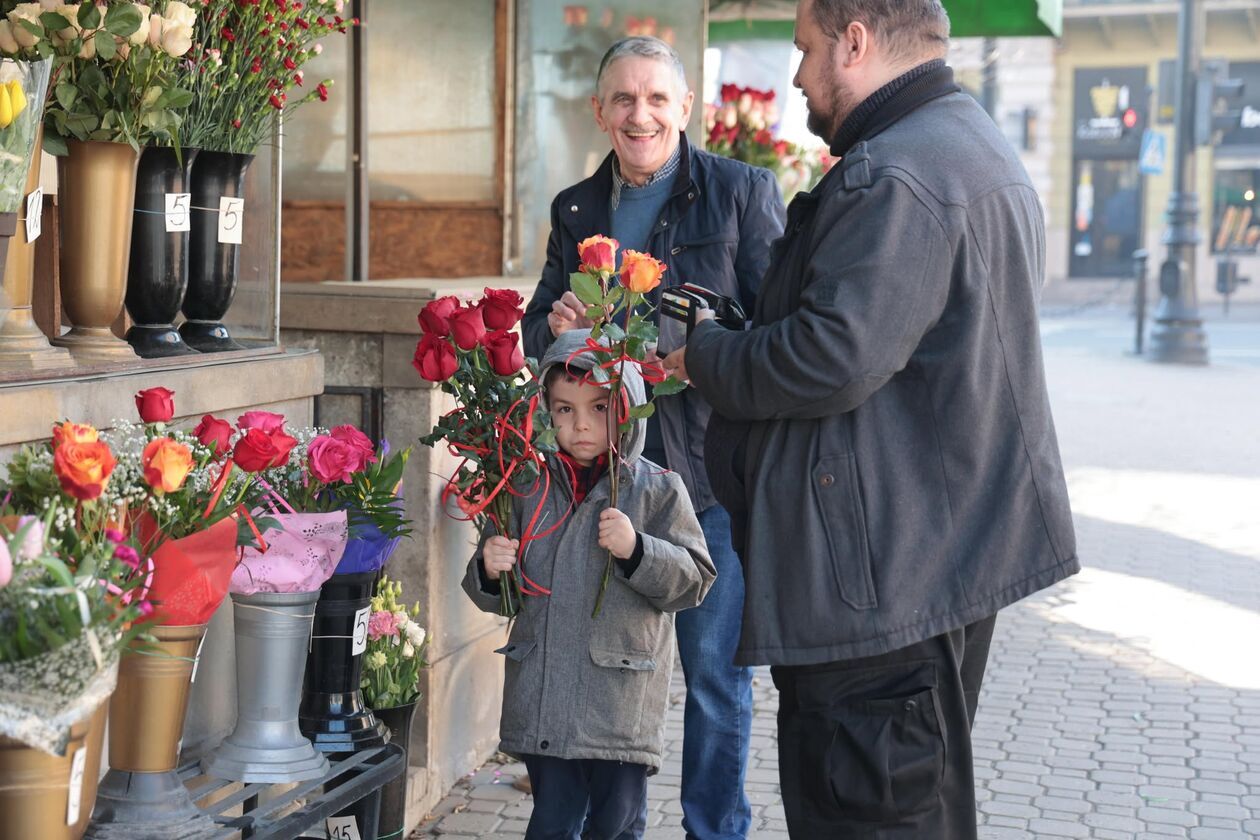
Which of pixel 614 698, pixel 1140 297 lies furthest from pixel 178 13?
pixel 1140 297

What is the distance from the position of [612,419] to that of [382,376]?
1298 millimetres

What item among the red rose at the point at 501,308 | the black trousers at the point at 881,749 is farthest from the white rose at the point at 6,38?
the black trousers at the point at 881,749

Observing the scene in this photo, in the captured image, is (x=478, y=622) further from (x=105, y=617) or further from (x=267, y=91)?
(x=105, y=617)

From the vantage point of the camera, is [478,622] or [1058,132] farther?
[1058,132]

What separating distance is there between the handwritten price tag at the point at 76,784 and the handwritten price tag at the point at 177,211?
55.2 inches

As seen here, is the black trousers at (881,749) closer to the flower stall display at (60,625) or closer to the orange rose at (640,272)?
the orange rose at (640,272)

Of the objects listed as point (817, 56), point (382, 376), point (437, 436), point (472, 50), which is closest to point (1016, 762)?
point (382, 376)

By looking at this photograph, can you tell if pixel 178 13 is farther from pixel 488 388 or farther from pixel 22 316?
→ pixel 488 388

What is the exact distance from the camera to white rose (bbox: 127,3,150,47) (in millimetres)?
2928

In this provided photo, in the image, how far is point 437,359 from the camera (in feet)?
10.3

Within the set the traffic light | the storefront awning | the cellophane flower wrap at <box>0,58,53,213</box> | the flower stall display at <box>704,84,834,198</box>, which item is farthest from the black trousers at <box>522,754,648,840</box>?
the traffic light

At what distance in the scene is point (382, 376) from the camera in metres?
4.45

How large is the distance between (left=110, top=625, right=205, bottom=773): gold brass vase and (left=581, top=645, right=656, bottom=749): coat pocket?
99cm

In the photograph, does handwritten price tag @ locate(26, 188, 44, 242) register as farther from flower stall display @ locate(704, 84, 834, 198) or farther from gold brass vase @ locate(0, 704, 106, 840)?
flower stall display @ locate(704, 84, 834, 198)
